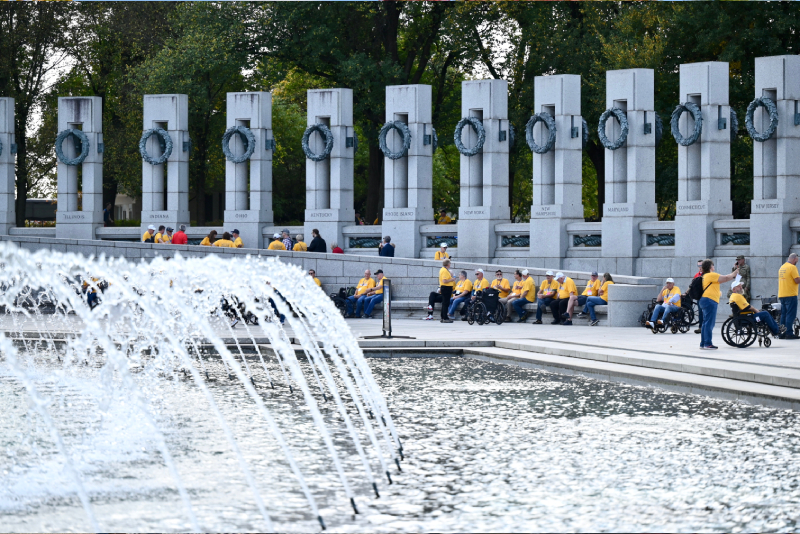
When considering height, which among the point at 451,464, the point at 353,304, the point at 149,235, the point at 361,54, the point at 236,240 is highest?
the point at 361,54

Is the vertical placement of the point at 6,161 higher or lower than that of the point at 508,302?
higher

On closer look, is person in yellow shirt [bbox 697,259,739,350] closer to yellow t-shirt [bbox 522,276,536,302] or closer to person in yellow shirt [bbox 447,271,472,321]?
yellow t-shirt [bbox 522,276,536,302]

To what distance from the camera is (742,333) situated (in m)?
18.6

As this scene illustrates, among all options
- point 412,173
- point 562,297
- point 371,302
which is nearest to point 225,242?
point 371,302

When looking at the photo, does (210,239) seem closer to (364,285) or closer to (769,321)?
(364,285)

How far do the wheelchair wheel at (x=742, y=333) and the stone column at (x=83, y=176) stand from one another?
21.0m

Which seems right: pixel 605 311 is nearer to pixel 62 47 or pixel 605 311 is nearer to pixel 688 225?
pixel 688 225

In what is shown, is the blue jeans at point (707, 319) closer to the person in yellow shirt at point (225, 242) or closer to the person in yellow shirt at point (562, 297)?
the person in yellow shirt at point (562, 297)

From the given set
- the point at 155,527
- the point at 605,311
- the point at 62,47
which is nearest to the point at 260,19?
the point at 62,47

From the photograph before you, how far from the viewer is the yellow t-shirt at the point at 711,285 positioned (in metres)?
18.0

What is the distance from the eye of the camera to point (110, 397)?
518 inches

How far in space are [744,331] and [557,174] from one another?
39.6 feet

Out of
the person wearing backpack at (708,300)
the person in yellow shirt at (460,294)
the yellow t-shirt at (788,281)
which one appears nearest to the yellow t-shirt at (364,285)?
the person in yellow shirt at (460,294)

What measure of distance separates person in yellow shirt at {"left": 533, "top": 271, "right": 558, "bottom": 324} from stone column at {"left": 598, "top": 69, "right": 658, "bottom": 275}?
11.0 feet
